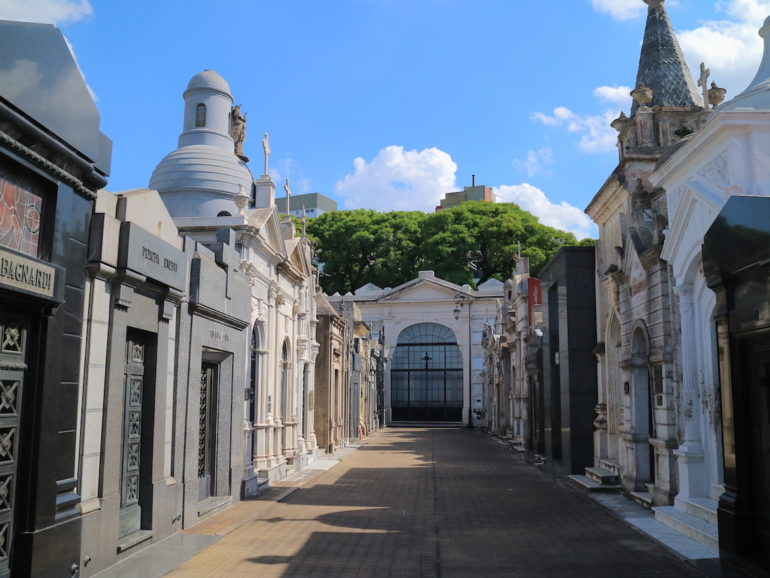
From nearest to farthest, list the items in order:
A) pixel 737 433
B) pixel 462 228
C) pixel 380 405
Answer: pixel 737 433, pixel 380 405, pixel 462 228

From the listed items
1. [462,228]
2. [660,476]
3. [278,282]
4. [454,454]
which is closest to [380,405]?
[462,228]

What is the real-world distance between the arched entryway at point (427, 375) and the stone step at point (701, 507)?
120ft

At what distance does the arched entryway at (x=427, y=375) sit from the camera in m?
47.1

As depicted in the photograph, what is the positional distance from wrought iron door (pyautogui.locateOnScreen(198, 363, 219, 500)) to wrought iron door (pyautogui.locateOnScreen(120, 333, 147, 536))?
9.01 ft

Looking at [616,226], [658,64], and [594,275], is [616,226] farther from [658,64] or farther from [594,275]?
[658,64]

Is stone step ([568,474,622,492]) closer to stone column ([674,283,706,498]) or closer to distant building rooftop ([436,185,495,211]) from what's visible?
stone column ([674,283,706,498])

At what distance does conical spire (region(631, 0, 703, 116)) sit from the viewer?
653 inches

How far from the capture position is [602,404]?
1558 cm

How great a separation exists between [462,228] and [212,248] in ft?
128

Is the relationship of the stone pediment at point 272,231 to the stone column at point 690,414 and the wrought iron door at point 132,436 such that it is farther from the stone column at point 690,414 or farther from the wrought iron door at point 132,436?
the stone column at point 690,414

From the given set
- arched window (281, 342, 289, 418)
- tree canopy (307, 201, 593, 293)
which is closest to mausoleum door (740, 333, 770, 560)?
arched window (281, 342, 289, 418)

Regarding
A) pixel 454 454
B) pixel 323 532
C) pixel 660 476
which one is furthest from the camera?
pixel 454 454

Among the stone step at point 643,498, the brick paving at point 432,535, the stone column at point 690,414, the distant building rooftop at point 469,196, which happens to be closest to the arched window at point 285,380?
the brick paving at point 432,535

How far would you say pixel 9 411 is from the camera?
5.99 metres
